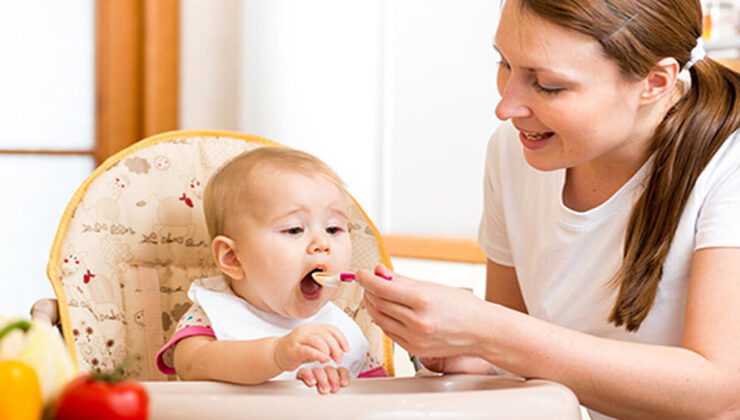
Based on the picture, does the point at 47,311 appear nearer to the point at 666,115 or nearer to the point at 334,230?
the point at 334,230

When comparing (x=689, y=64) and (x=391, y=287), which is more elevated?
(x=689, y=64)

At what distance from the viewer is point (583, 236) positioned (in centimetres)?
138

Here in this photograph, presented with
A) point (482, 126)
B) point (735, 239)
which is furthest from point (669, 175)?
point (482, 126)

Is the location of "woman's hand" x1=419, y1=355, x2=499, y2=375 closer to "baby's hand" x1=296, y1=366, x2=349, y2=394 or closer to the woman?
the woman

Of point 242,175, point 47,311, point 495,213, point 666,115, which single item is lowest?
point 47,311

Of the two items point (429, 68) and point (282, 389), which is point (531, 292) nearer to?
point (282, 389)

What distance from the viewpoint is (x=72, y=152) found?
276 cm

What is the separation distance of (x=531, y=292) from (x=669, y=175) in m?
0.35

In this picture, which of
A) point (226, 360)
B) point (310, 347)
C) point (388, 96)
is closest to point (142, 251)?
point (226, 360)

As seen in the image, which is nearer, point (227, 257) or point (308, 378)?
point (308, 378)

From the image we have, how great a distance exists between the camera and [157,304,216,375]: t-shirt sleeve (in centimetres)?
123

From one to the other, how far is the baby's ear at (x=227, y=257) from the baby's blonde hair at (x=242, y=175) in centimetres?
3

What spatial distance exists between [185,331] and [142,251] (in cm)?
28

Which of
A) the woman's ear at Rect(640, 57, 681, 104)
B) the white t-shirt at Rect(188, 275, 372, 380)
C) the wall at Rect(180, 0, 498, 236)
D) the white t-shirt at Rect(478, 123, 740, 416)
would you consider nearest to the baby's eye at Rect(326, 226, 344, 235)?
the white t-shirt at Rect(188, 275, 372, 380)
